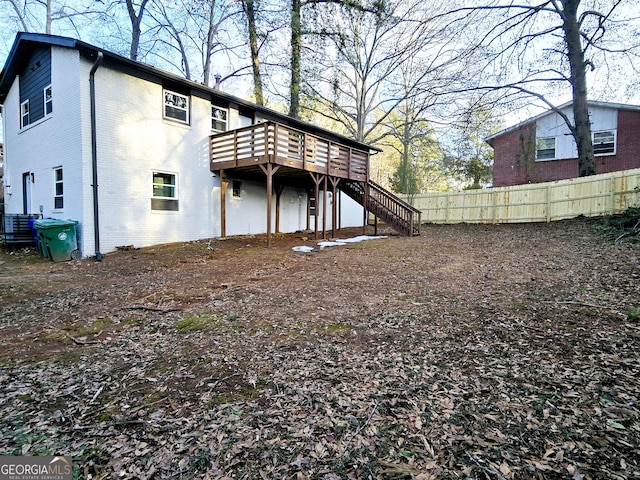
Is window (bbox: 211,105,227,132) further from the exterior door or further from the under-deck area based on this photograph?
the exterior door

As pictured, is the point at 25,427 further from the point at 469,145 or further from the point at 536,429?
the point at 469,145

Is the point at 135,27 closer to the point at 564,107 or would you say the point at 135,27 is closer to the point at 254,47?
the point at 254,47

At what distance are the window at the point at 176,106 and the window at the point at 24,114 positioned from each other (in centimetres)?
581

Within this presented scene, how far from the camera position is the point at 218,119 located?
40.4 ft

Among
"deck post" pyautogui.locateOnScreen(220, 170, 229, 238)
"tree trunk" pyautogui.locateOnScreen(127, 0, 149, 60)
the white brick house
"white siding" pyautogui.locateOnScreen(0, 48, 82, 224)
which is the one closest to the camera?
the white brick house

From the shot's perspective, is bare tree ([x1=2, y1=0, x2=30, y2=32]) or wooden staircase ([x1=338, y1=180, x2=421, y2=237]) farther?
bare tree ([x1=2, y1=0, x2=30, y2=32])

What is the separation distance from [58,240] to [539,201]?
17221 millimetres

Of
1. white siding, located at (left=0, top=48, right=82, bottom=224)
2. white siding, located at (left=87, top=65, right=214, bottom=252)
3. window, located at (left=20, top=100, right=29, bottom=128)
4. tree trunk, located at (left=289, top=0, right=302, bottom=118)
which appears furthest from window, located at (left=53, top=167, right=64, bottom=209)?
tree trunk, located at (left=289, top=0, right=302, bottom=118)

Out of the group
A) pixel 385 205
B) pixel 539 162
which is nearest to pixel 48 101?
pixel 385 205

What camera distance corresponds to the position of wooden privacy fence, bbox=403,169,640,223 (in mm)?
10828

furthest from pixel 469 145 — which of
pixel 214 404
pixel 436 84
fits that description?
pixel 214 404

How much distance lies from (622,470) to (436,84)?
55.3 feet

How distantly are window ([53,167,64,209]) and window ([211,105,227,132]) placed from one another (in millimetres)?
5220

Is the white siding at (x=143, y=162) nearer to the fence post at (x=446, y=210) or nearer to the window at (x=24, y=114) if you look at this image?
the window at (x=24, y=114)
